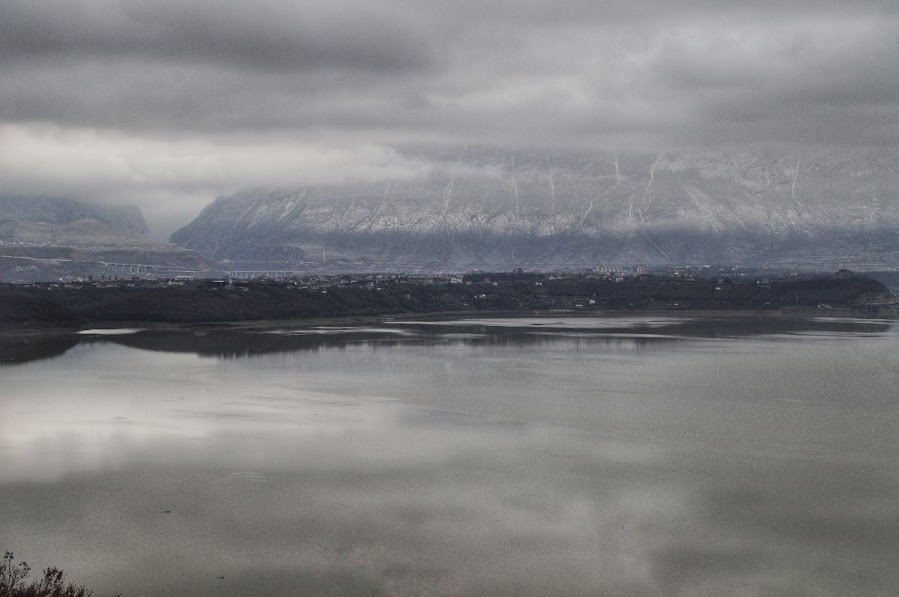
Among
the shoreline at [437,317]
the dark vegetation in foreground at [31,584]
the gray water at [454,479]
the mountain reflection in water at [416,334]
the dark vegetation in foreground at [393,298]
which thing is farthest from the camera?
the dark vegetation in foreground at [393,298]

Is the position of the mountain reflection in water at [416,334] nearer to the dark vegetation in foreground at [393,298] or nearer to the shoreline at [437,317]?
the shoreline at [437,317]

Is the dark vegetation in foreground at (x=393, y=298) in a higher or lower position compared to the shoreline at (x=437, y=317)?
higher

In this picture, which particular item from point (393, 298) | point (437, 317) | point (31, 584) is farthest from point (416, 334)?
point (31, 584)

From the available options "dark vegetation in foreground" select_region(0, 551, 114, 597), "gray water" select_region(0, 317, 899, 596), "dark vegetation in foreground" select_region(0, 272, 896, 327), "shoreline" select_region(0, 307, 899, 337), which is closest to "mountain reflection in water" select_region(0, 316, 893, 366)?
"shoreline" select_region(0, 307, 899, 337)

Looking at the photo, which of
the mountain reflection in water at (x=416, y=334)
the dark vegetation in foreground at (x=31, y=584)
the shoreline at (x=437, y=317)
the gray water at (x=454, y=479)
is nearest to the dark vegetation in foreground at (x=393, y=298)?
the shoreline at (x=437, y=317)

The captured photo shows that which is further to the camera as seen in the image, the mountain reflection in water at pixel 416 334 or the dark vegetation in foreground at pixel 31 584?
the mountain reflection in water at pixel 416 334

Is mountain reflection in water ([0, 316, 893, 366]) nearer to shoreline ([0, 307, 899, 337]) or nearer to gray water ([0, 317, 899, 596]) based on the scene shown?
shoreline ([0, 307, 899, 337])
